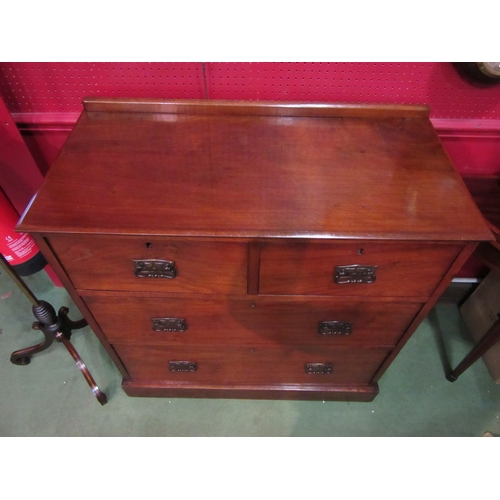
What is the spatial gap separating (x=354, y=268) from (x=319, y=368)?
0.60 meters

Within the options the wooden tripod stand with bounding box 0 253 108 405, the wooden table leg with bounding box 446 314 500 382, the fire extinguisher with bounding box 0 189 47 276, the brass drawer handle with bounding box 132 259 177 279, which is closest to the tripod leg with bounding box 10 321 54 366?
the wooden tripod stand with bounding box 0 253 108 405

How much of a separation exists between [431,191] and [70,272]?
3.32ft

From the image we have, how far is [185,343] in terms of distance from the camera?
126 centimetres

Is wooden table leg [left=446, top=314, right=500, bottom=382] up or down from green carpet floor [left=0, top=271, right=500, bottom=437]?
up

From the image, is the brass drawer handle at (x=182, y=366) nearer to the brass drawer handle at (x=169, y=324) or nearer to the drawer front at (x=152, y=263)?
the brass drawer handle at (x=169, y=324)

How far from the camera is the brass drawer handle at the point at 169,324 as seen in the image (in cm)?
115

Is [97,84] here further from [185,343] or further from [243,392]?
[243,392]

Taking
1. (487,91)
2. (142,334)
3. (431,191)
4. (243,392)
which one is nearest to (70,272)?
(142,334)

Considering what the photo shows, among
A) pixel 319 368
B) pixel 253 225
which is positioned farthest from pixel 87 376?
pixel 253 225

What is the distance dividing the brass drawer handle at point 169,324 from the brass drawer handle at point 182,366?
0.25 meters

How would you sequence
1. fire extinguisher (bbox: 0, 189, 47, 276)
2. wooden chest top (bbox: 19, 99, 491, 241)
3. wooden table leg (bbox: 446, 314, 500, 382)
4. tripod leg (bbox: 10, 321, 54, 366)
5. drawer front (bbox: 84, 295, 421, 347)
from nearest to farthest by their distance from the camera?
1. wooden chest top (bbox: 19, 99, 491, 241)
2. drawer front (bbox: 84, 295, 421, 347)
3. fire extinguisher (bbox: 0, 189, 47, 276)
4. wooden table leg (bbox: 446, 314, 500, 382)
5. tripod leg (bbox: 10, 321, 54, 366)

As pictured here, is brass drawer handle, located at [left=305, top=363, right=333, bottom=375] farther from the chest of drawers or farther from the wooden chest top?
the wooden chest top

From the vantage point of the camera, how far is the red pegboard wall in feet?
3.82

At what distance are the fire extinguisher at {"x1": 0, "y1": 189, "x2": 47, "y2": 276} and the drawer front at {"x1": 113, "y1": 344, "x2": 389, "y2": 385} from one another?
0.49 m
